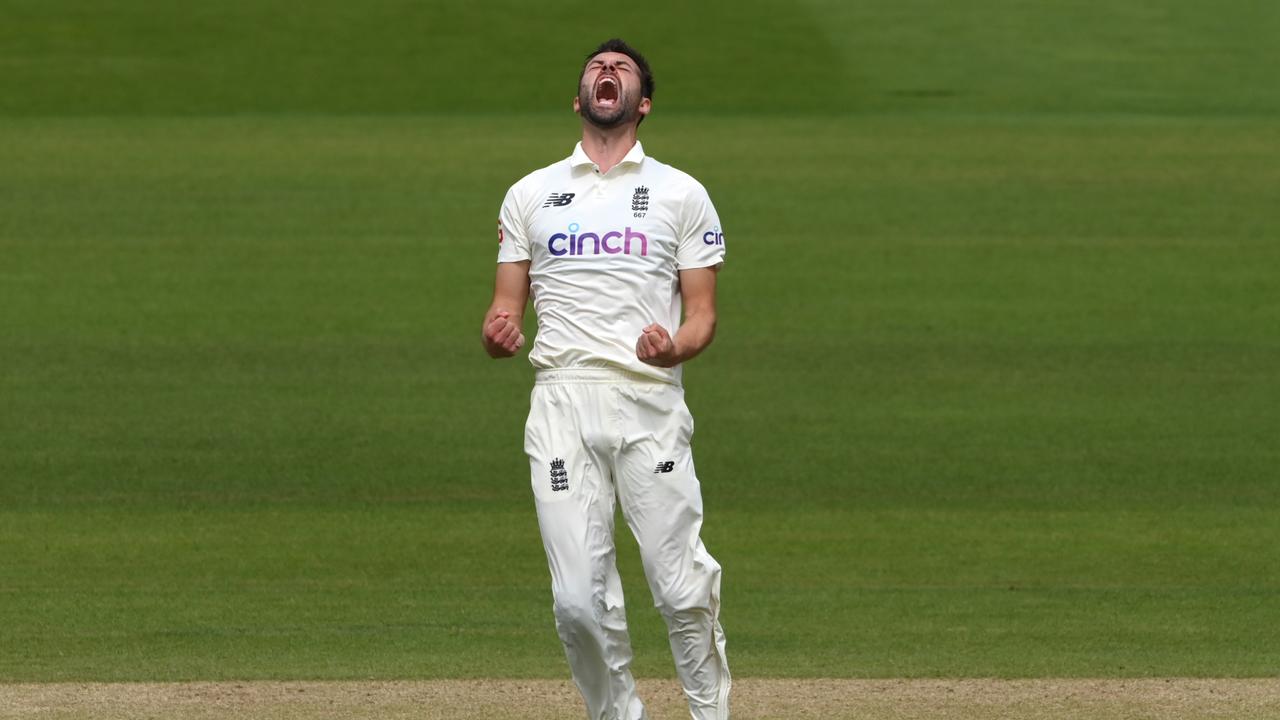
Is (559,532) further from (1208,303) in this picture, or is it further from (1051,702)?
(1208,303)

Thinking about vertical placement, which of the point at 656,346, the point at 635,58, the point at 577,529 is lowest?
the point at 577,529

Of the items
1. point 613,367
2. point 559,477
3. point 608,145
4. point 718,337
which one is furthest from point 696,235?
point 718,337

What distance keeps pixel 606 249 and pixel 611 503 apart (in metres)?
0.83

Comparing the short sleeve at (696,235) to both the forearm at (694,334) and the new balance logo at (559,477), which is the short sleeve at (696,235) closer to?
the forearm at (694,334)

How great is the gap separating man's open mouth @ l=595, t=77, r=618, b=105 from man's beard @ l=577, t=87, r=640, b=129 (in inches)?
0.9

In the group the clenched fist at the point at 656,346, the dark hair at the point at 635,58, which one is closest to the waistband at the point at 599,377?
the clenched fist at the point at 656,346

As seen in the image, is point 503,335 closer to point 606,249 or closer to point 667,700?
point 606,249

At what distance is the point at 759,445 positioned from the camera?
Result: 1602 centimetres

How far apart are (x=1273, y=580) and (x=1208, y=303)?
9.36 metres

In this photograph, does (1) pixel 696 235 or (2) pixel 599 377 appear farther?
(1) pixel 696 235

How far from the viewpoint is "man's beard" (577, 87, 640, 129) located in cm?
718

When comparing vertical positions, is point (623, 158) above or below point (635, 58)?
below

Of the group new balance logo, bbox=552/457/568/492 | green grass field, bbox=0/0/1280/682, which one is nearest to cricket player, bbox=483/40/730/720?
new balance logo, bbox=552/457/568/492

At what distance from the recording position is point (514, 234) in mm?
7270
